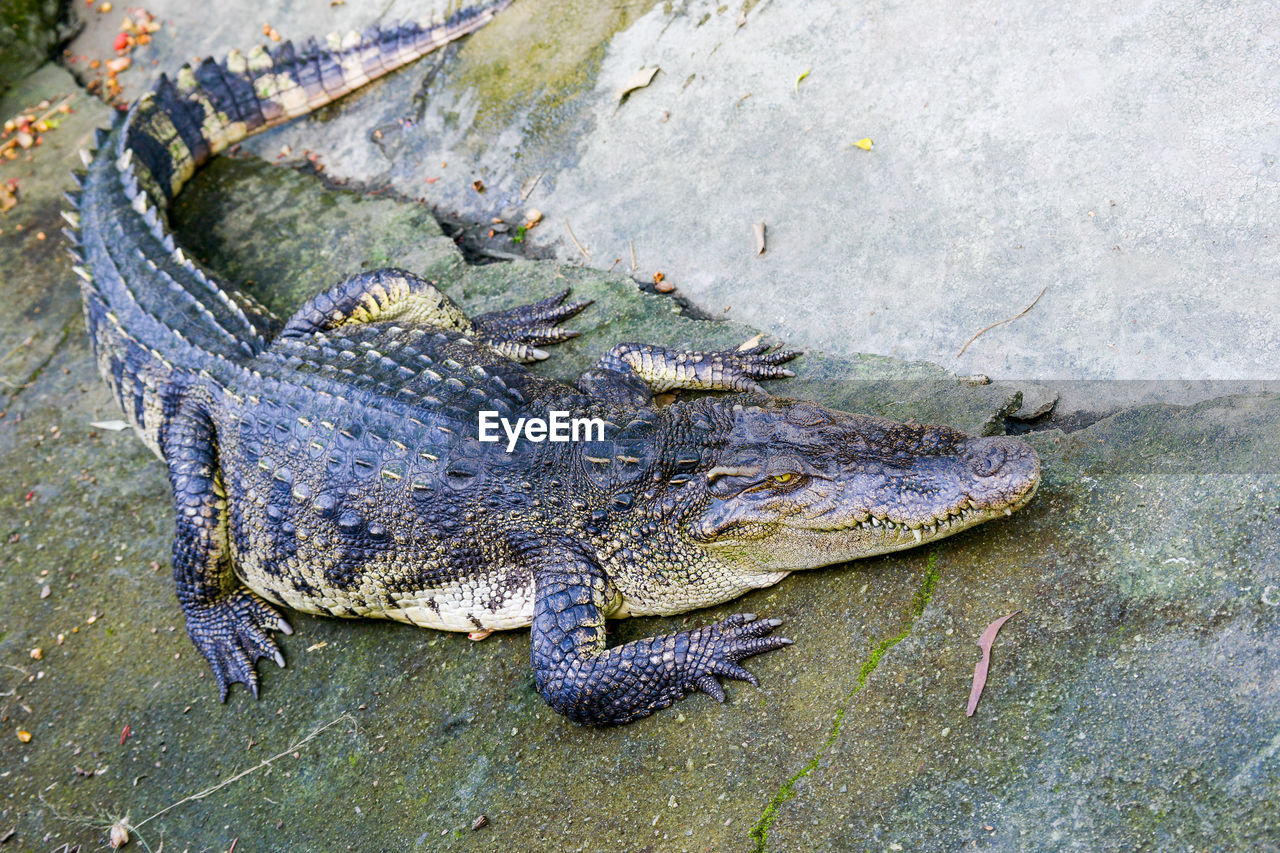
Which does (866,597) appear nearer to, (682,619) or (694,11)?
(682,619)

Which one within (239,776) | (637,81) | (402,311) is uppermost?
(637,81)

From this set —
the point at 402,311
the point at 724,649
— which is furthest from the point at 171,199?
the point at 724,649

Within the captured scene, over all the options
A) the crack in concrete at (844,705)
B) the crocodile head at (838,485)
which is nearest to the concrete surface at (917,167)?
the crocodile head at (838,485)

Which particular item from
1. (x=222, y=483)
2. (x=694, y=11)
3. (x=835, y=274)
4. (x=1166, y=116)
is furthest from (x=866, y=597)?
(x=694, y=11)

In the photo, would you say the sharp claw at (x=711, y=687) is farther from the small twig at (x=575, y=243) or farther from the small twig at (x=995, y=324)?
the small twig at (x=575, y=243)

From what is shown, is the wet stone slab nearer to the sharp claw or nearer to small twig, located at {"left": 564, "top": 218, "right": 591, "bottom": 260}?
the sharp claw

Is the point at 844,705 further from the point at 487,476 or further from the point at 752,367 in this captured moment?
the point at 752,367

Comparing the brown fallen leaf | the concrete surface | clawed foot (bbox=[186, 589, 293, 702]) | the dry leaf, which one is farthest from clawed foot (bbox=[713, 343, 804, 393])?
clawed foot (bbox=[186, 589, 293, 702])
